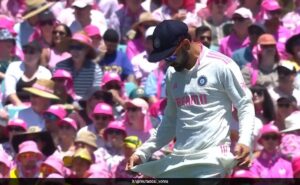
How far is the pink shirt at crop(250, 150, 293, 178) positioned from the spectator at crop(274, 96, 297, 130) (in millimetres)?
850

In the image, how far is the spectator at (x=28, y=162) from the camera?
11172 millimetres

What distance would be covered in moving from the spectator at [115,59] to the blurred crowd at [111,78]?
0.05ft

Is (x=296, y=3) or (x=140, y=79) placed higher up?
(x=296, y=3)

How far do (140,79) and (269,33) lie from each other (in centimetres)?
168

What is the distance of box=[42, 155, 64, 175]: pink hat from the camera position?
11117mm

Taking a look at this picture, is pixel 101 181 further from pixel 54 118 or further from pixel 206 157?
pixel 206 157

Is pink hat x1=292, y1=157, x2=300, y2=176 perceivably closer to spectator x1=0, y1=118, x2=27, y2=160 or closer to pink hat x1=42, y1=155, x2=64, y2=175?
pink hat x1=42, y1=155, x2=64, y2=175

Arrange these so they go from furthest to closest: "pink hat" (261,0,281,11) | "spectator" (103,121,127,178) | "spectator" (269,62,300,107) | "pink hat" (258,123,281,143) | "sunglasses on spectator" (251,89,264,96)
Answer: "pink hat" (261,0,281,11) → "spectator" (269,62,300,107) → "sunglasses on spectator" (251,89,264,96) → "spectator" (103,121,127,178) → "pink hat" (258,123,281,143)

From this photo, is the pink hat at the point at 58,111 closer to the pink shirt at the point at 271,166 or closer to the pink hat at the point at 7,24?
the pink hat at the point at 7,24

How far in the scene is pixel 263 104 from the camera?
12.3 meters

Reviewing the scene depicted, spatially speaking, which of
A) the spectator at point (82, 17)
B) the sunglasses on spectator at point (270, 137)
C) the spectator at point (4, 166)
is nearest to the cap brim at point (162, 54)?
the spectator at point (4, 166)

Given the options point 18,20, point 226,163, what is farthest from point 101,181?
point 18,20

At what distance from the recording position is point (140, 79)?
13.5 metres

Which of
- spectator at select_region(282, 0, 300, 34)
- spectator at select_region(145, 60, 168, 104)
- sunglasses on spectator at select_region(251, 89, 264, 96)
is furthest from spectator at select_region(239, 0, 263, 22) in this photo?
sunglasses on spectator at select_region(251, 89, 264, 96)
